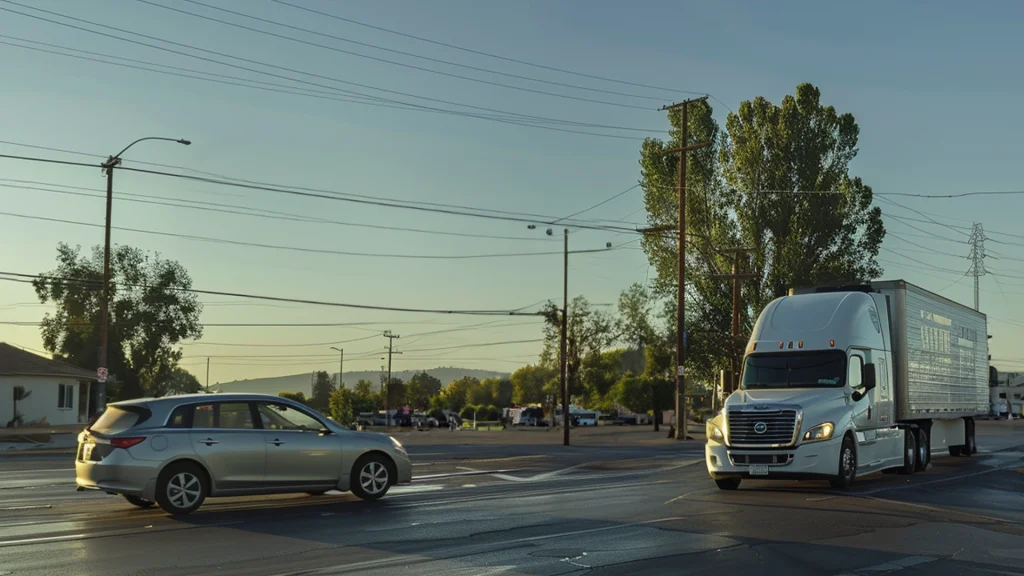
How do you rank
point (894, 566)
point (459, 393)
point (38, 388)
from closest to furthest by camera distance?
point (894, 566)
point (38, 388)
point (459, 393)

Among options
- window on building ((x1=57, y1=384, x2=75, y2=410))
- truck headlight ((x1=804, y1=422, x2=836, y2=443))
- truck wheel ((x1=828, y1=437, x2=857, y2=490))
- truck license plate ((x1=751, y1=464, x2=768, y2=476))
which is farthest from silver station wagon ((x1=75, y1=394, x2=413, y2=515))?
window on building ((x1=57, y1=384, x2=75, y2=410))

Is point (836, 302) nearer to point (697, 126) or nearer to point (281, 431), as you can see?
point (281, 431)

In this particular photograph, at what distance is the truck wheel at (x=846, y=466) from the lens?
18.4 metres

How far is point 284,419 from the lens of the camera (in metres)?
15.5

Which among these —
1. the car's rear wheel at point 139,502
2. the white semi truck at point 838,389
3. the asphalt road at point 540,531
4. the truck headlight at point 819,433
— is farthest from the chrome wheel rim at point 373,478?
the truck headlight at point 819,433

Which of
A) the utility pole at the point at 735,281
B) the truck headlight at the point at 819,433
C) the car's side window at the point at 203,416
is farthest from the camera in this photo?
the utility pole at the point at 735,281

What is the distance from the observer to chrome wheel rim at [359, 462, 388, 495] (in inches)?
632

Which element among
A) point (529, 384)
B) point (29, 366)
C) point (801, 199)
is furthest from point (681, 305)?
point (529, 384)

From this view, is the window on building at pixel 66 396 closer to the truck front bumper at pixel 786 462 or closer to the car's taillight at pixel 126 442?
the car's taillight at pixel 126 442

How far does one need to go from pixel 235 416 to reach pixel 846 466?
35.1 ft

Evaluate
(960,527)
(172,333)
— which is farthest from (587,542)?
(172,333)

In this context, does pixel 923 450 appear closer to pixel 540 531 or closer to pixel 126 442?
pixel 540 531

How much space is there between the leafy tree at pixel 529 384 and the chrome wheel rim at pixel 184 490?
108223 mm

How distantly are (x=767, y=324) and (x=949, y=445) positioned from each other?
10.2m
